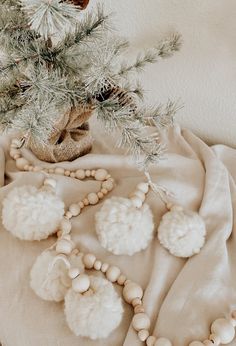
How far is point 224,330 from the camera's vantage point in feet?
1.60

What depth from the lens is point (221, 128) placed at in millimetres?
805

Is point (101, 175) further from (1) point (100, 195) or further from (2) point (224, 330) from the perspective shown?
(2) point (224, 330)

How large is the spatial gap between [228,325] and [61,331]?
216 millimetres

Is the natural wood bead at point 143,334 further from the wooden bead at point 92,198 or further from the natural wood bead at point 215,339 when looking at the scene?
the wooden bead at point 92,198

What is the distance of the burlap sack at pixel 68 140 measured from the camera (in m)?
0.66

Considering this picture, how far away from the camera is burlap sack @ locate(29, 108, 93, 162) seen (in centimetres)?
66

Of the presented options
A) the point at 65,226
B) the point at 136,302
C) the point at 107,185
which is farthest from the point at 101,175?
the point at 136,302

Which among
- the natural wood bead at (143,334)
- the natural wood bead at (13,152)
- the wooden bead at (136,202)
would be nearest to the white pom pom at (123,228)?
the wooden bead at (136,202)

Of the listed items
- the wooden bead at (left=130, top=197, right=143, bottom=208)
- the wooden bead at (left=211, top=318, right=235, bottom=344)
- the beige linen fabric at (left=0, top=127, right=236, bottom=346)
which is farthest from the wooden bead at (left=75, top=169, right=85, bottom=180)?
the wooden bead at (left=211, top=318, right=235, bottom=344)

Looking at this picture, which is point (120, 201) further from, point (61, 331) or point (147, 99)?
point (147, 99)

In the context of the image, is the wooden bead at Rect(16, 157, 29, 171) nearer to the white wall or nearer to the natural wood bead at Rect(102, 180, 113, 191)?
the natural wood bead at Rect(102, 180, 113, 191)

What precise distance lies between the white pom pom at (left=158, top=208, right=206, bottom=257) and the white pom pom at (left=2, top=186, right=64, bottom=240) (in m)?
0.17

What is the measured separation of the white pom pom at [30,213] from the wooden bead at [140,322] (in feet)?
0.61

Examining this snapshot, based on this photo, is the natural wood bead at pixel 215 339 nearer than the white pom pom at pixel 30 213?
Yes
